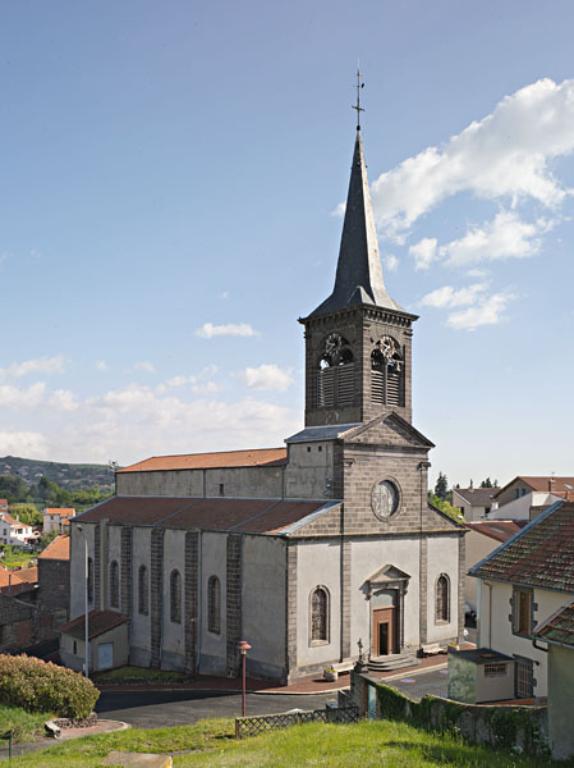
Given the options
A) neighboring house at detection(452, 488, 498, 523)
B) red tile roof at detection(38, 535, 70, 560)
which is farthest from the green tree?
red tile roof at detection(38, 535, 70, 560)

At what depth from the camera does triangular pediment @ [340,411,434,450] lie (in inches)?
1331

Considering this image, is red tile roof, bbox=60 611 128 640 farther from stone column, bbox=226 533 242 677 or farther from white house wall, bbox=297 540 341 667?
white house wall, bbox=297 540 341 667

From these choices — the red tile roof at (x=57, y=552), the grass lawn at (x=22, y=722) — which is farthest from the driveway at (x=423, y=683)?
the red tile roof at (x=57, y=552)

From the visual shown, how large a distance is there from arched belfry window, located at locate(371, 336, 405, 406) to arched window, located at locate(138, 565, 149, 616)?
18.0 metres

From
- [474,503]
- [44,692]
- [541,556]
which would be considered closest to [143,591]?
[44,692]

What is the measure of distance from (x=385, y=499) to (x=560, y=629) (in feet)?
65.4

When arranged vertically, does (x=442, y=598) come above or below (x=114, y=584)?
above

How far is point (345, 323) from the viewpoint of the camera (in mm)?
35781

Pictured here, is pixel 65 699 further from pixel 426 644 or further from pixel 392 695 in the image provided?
pixel 426 644

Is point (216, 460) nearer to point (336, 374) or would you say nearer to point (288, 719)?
A: point (336, 374)

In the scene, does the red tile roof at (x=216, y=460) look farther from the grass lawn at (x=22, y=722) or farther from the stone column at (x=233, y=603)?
the grass lawn at (x=22, y=722)

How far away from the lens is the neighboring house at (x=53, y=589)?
51594 mm

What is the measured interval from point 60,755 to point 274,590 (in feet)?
45.2

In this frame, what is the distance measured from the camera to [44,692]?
24.9 metres
